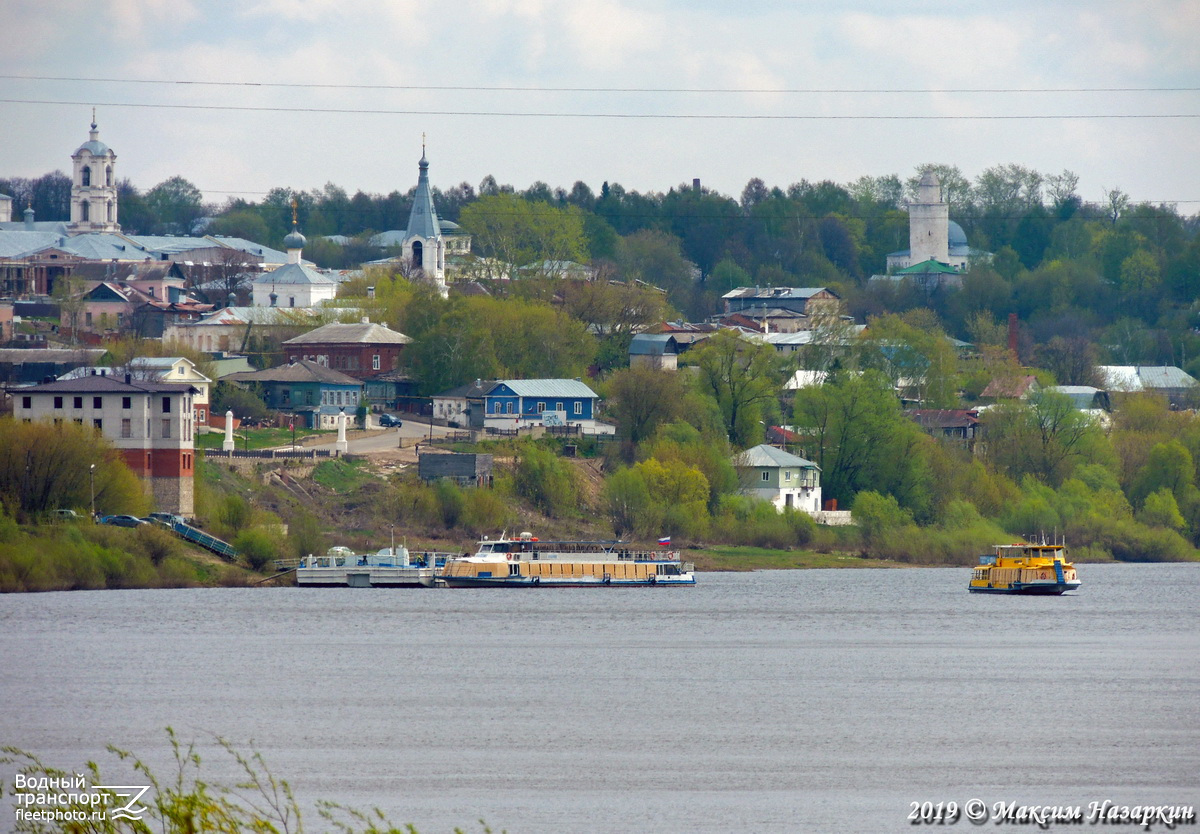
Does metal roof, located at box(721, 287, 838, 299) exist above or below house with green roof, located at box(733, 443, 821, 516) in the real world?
above

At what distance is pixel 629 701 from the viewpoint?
43.9 metres

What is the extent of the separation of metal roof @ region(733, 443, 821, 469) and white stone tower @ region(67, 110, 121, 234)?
3844 inches

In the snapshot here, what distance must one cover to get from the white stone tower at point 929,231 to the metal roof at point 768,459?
8376 centimetres

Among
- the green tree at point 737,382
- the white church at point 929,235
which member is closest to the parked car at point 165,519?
the green tree at point 737,382

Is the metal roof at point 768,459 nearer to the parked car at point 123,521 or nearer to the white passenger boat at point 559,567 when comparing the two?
the white passenger boat at point 559,567

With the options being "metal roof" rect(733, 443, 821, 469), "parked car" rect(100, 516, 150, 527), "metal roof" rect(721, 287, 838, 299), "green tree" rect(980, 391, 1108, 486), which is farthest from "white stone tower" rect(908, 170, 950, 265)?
"parked car" rect(100, 516, 150, 527)

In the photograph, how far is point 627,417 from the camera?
94.8 metres

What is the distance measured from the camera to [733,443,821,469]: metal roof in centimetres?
9150

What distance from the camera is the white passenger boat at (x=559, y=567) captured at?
75000mm

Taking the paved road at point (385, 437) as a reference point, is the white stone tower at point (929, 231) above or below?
above

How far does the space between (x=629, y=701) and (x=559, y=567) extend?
33.1 meters

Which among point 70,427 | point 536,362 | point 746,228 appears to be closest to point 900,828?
point 70,427

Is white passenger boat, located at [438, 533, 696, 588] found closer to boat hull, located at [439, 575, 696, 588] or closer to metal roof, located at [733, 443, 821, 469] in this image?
boat hull, located at [439, 575, 696, 588]

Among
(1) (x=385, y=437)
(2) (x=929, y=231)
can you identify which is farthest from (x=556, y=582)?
(2) (x=929, y=231)
